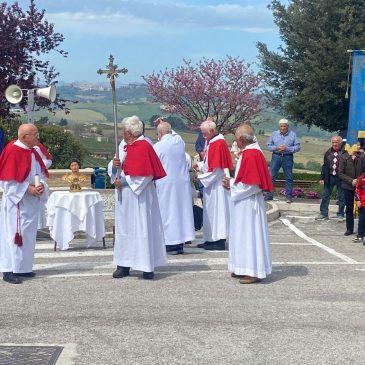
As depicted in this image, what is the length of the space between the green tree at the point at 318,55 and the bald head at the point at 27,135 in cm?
2270

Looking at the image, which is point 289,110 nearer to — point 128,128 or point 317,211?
point 317,211

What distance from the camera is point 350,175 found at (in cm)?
1584

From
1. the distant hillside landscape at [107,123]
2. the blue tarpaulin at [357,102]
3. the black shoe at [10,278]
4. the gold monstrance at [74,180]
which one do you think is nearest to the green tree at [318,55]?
the distant hillside landscape at [107,123]

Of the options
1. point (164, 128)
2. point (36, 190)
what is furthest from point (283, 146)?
point (36, 190)

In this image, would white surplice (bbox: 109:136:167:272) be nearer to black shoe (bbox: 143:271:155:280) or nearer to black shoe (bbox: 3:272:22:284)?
black shoe (bbox: 143:271:155:280)

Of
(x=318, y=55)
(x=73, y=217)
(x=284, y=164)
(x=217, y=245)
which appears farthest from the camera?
(x=318, y=55)

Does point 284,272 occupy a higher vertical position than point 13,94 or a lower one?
lower

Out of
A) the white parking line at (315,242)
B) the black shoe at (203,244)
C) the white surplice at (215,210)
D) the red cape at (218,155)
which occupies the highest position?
the red cape at (218,155)

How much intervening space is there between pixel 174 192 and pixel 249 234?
2946mm

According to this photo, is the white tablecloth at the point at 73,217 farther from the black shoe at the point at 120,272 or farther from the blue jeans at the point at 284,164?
the blue jeans at the point at 284,164

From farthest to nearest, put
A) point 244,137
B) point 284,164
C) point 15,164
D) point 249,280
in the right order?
point 284,164 → point 15,164 → point 244,137 → point 249,280

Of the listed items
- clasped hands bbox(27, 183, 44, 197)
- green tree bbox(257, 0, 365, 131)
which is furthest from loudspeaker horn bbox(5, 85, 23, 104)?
green tree bbox(257, 0, 365, 131)

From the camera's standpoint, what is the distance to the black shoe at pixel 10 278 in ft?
35.9

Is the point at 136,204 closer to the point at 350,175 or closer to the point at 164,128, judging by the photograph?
the point at 164,128
